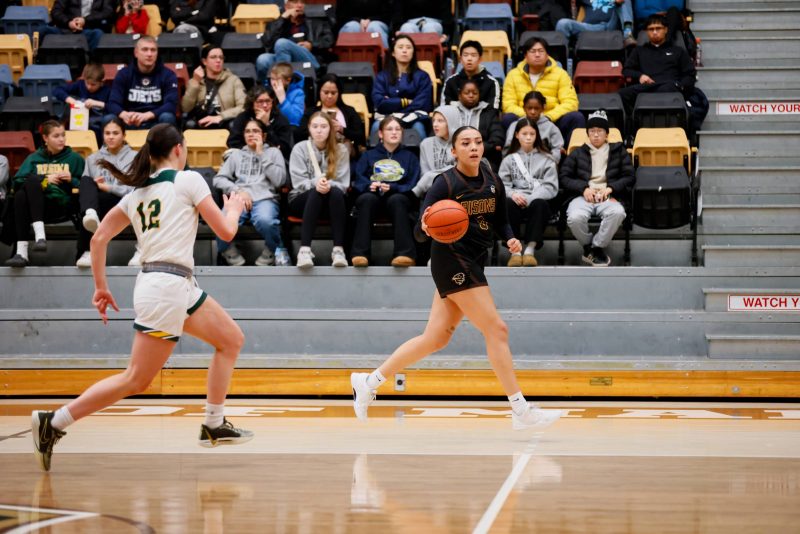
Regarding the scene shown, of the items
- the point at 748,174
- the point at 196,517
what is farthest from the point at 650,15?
the point at 196,517

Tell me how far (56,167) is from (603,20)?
18.9ft

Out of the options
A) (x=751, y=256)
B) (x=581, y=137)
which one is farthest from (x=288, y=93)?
(x=751, y=256)

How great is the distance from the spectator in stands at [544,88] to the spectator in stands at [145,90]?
3140 mm

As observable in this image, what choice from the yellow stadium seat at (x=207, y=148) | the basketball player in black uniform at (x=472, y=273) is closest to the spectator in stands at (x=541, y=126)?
the yellow stadium seat at (x=207, y=148)

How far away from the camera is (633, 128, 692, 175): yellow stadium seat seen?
9.20 meters

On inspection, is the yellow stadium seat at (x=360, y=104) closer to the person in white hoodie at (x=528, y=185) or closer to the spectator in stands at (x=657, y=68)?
the person in white hoodie at (x=528, y=185)

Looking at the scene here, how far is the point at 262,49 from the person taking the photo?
11.1m

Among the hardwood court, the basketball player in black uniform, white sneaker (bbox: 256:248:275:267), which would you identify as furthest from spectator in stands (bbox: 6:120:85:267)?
the basketball player in black uniform

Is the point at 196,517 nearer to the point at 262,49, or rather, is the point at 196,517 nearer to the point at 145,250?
the point at 145,250

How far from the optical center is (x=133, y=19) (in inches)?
466

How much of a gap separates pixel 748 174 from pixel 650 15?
7.57 ft

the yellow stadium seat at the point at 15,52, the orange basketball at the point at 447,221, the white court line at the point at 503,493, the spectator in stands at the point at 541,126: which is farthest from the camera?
the yellow stadium seat at the point at 15,52

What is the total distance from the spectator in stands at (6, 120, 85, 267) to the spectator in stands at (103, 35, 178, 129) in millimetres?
887

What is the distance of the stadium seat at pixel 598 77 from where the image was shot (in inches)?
406
